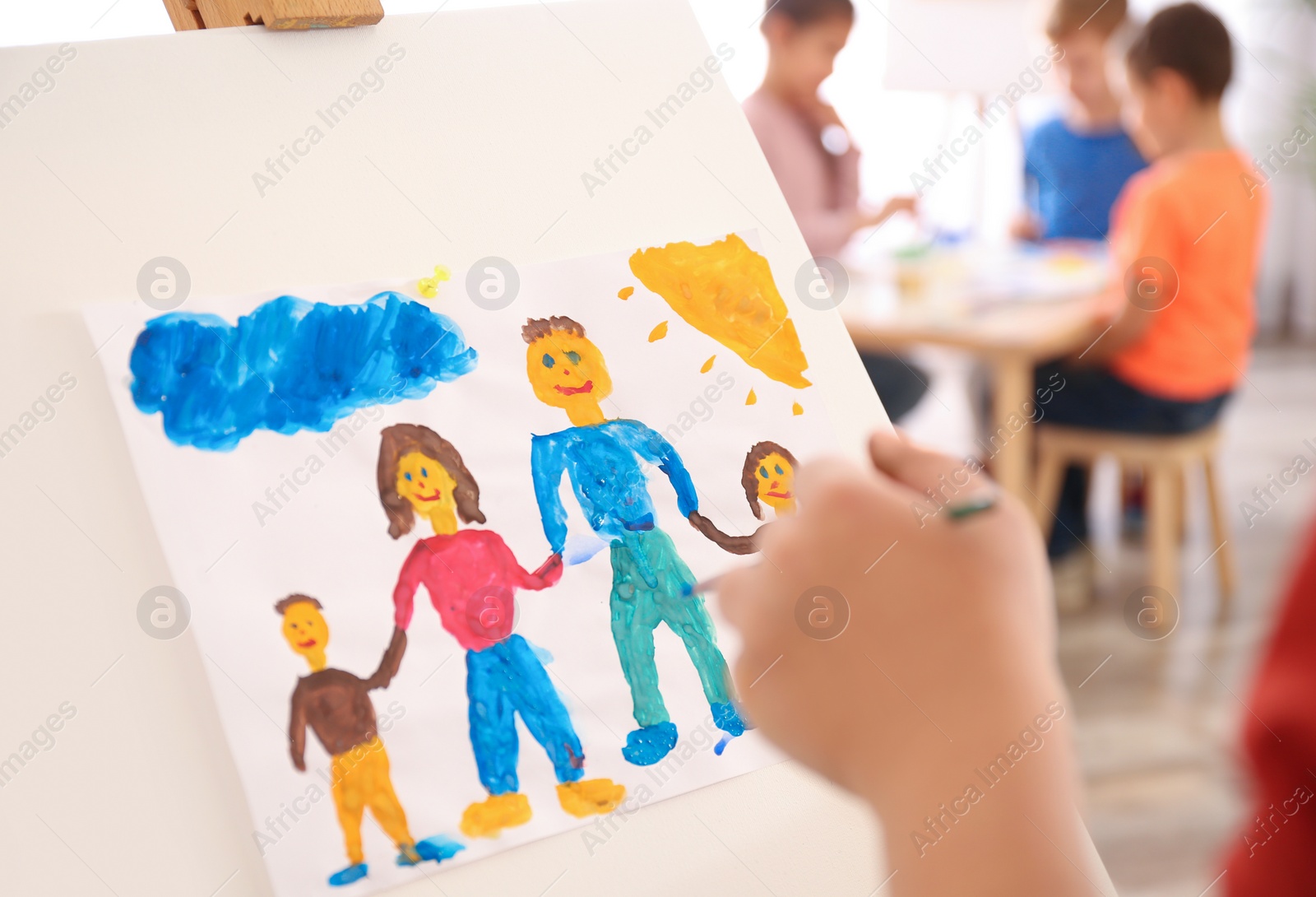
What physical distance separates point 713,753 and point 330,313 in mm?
389

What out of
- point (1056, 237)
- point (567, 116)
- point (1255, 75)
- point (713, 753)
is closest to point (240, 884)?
point (713, 753)

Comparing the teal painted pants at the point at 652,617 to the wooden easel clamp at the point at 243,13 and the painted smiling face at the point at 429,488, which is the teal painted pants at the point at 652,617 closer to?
the painted smiling face at the point at 429,488

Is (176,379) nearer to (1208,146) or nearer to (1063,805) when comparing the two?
(1063,805)

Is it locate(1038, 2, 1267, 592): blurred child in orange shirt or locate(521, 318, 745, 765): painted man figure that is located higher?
locate(521, 318, 745, 765): painted man figure

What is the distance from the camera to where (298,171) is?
2.38 ft

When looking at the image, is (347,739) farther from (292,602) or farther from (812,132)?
(812,132)

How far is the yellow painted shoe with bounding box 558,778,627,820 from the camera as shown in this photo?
65 cm

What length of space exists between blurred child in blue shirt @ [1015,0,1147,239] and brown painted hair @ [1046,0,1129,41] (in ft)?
0.06

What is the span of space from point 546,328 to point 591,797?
0.33 m

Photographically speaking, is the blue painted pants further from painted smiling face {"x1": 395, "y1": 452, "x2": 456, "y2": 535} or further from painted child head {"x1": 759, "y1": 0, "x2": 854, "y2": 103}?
painted child head {"x1": 759, "y1": 0, "x2": 854, "y2": 103}

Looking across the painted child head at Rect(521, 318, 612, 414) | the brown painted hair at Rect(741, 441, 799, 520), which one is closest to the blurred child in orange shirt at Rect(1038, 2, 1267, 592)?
the brown painted hair at Rect(741, 441, 799, 520)

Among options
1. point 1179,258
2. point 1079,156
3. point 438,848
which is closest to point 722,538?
point 438,848

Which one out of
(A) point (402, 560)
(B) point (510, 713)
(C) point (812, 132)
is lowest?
(B) point (510, 713)

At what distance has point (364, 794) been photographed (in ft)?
2.01
